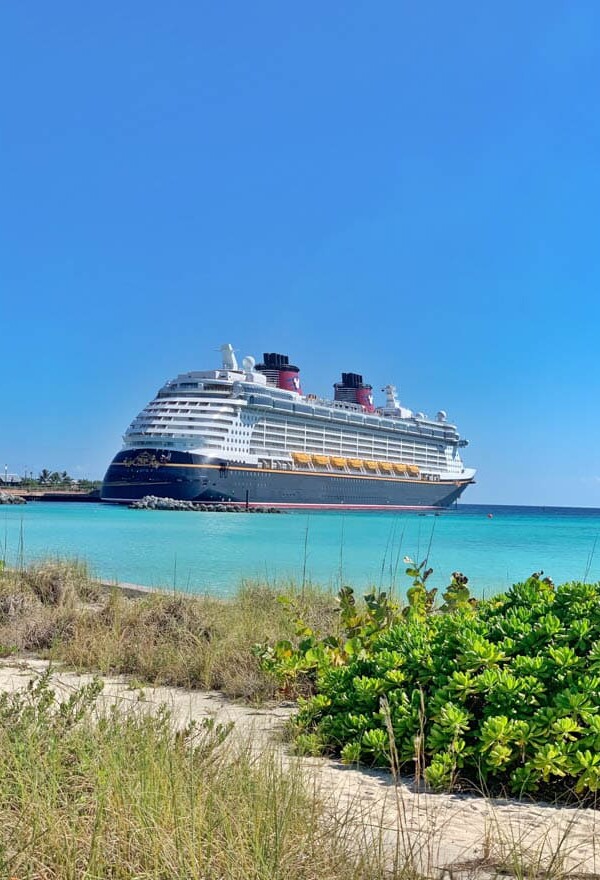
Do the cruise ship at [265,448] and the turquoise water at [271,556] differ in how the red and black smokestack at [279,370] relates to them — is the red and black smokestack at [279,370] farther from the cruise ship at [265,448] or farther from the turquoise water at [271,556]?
the turquoise water at [271,556]

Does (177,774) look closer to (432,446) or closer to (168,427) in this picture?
(168,427)

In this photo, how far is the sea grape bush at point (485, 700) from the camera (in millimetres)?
2666

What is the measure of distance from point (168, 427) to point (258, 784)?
158ft

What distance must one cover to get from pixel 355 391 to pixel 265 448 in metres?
18.5

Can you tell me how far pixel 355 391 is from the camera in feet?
225

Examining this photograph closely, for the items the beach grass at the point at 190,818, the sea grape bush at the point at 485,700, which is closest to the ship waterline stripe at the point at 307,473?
the sea grape bush at the point at 485,700

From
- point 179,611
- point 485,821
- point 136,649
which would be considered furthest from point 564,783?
point 179,611

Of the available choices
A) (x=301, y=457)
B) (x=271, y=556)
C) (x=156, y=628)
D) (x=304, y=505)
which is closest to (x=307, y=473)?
(x=301, y=457)

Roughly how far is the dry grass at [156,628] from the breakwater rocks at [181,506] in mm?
38824

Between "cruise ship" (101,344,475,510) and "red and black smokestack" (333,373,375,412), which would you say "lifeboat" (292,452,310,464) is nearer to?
"cruise ship" (101,344,475,510)

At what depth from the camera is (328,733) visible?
329 cm

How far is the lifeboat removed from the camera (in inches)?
2140

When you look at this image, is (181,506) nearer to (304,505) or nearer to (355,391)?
(304,505)

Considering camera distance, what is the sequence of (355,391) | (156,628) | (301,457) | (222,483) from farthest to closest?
(355,391) < (301,457) < (222,483) < (156,628)
